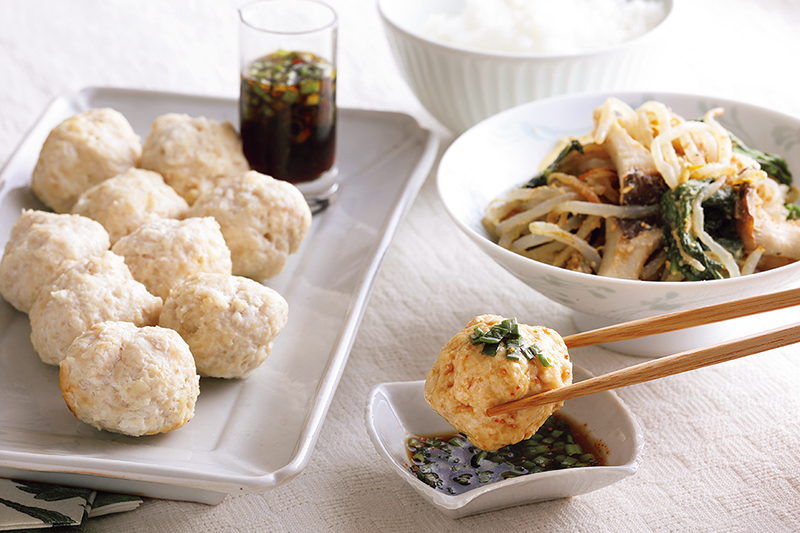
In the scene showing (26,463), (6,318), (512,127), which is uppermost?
(512,127)

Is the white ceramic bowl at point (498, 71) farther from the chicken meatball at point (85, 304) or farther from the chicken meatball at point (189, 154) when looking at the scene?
the chicken meatball at point (85, 304)

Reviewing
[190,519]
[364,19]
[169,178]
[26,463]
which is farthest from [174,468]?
[364,19]

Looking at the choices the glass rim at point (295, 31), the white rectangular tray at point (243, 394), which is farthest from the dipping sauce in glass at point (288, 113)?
the white rectangular tray at point (243, 394)

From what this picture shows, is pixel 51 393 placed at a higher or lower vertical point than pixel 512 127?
lower

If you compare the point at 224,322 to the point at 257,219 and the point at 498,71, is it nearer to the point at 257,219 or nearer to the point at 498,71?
the point at 257,219

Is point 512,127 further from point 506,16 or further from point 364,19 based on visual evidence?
point 364,19

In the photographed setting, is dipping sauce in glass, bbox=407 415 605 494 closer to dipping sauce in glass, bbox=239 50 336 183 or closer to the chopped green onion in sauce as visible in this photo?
the chopped green onion in sauce
